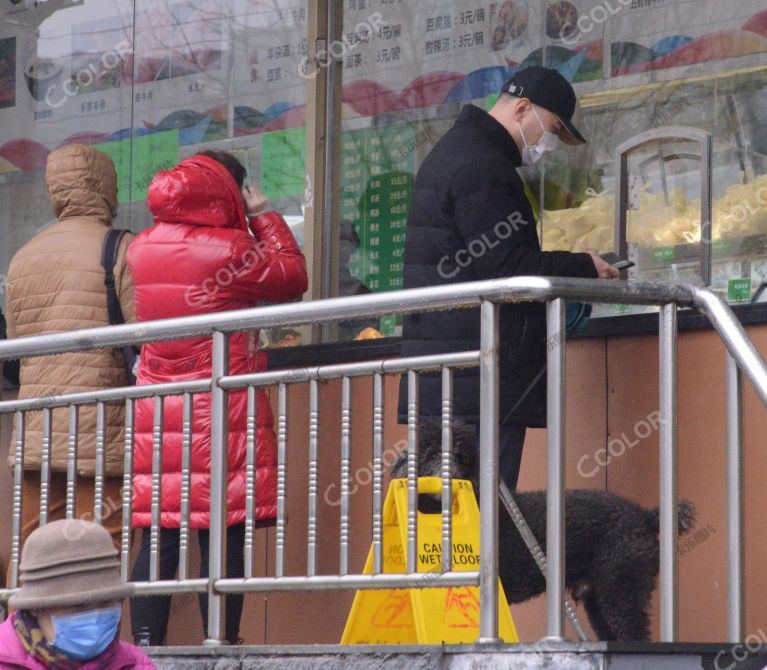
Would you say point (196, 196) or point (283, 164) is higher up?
point (283, 164)

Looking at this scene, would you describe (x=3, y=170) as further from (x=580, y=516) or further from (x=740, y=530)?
(x=740, y=530)

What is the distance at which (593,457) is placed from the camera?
7.02m

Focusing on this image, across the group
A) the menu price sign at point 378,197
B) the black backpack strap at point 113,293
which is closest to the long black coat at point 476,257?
the black backpack strap at point 113,293

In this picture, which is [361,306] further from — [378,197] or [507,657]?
[378,197]

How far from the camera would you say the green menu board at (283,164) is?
888 centimetres

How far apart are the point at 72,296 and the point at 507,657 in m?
3.11

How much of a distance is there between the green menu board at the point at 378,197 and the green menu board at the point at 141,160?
1.13 m

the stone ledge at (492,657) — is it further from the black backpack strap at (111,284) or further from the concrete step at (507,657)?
the black backpack strap at (111,284)

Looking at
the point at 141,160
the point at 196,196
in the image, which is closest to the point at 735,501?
the point at 196,196

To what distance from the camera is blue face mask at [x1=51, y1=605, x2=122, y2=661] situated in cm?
396

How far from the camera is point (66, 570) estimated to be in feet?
13.1

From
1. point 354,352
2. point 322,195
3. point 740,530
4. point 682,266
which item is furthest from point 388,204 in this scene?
point 740,530

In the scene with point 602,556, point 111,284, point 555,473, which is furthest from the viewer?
point 111,284

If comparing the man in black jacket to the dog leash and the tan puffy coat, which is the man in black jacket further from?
the tan puffy coat
